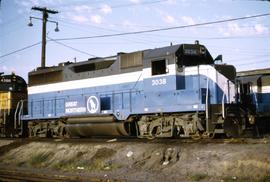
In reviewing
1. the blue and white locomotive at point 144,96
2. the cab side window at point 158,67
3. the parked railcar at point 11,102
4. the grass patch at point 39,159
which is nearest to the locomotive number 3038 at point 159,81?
the blue and white locomotive at point 144,96

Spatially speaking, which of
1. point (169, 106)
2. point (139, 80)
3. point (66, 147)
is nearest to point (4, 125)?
point (66, 147)

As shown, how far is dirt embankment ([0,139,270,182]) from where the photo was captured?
10219 millimetres

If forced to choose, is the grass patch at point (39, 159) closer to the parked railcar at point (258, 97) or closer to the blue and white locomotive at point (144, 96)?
the blue and white locomotive at point (144, 96)

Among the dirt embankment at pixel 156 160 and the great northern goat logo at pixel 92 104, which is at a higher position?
the great northern goat logo at pixel 92 104

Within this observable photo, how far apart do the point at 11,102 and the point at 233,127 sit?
14865mm

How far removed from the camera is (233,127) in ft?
46.9

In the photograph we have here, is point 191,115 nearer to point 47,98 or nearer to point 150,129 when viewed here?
point 150,129

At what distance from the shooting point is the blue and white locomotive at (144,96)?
47.4ft

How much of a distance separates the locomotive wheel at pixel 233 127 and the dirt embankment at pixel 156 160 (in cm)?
137

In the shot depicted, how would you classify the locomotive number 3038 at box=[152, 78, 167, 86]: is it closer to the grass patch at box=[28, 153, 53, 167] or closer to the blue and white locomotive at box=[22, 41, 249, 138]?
the blue and white locomotive at box=[22, 41, 249, 138]

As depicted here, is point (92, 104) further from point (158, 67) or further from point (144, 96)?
point (158, 67)

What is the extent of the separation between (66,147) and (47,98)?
5647mm

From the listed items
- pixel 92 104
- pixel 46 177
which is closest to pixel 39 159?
pixel 92 104

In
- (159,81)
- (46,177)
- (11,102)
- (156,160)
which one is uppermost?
(159,81)
